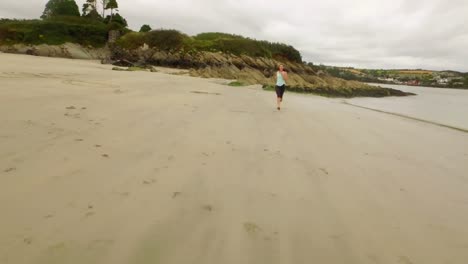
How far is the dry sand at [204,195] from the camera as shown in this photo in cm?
214

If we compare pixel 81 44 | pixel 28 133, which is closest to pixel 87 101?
pixel 28 133

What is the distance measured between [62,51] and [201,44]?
16188 mm

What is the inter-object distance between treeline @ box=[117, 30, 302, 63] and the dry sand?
1261 inches

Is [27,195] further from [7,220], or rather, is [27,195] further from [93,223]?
[93,223]

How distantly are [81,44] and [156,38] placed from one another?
34.2 feet

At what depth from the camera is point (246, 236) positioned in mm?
2342

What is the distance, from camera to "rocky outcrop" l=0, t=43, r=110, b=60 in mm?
35344

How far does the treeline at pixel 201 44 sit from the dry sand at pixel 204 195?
3204 cm

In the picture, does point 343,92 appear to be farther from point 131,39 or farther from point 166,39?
point 131,39

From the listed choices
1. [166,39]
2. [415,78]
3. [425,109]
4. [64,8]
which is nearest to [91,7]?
[64,8]

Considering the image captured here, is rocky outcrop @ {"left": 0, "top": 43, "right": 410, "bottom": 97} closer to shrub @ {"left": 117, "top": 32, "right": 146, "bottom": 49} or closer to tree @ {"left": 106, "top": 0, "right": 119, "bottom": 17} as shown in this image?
shrub @ {"left": 117, "top": 32, "right": 146, "bottom": 49}

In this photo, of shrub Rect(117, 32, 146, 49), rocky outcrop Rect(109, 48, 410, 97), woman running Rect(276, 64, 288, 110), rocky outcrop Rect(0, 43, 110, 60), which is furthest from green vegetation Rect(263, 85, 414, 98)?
rocky outcrop Rect(0, 43, 110, 60)

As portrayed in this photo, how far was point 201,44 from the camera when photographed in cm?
3766

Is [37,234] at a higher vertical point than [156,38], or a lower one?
lower
